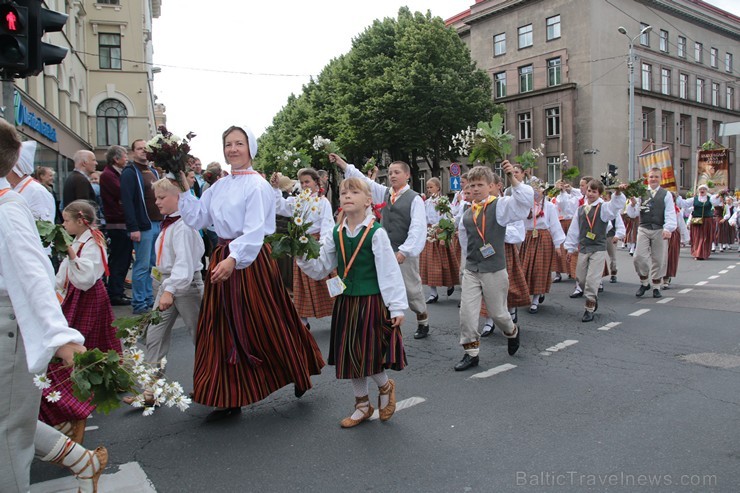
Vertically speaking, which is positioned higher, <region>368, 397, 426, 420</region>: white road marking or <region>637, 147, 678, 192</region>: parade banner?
<region>637, 147, 678, 192</region>: parade banner

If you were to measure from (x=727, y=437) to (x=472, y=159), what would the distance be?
329 cm

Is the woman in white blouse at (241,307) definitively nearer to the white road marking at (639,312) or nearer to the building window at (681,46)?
the white road marking at (639,312)

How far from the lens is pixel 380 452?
3.86m

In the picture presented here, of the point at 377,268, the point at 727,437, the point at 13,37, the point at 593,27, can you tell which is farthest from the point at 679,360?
the point at 593,27

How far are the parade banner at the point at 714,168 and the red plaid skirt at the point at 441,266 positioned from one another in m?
18.2

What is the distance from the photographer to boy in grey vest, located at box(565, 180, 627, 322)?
8738 mm

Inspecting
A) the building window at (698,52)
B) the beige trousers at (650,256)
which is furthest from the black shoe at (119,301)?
the building window at (698,52)

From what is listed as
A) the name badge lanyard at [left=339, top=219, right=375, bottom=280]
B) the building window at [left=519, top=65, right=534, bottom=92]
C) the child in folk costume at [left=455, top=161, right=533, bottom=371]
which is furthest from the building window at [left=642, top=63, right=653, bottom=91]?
the name badge lanyard at [left=339, top=219, right=375, bottom=280]

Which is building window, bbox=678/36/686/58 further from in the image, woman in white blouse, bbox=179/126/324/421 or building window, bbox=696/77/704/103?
woman in white blouse, bbox=179/126/324/421

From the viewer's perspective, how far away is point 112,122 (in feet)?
108

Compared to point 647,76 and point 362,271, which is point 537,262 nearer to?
point 362,271

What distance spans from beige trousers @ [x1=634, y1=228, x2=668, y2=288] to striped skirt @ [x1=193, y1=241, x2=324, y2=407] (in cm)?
787

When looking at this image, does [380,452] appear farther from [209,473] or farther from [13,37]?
[13,37]

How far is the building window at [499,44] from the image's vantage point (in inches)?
1715
